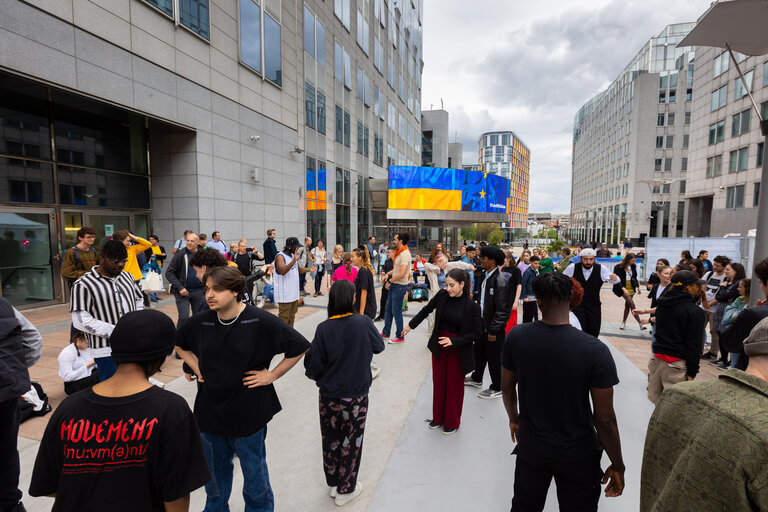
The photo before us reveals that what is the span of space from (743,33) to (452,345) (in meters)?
4.90

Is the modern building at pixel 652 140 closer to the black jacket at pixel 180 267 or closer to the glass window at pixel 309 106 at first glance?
the glass window at pixel 309 106

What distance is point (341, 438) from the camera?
116 inches

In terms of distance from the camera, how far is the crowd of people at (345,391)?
125 centimetres

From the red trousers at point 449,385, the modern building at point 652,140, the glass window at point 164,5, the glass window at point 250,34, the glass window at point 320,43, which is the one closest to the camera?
the red trousers at point 449,385

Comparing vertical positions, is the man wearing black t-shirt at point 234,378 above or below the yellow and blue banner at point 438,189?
below

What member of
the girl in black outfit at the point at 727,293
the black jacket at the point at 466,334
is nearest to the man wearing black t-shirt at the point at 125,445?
the black jacket at the point at 466,334

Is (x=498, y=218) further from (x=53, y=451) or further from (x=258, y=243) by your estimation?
(x=53, y=451)

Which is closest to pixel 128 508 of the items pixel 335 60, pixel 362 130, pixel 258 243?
pixel 258 243

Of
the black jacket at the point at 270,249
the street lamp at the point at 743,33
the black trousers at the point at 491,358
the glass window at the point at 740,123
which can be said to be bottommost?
the black trousers at the point at 491,358

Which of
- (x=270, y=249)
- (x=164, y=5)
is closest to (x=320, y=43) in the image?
(x=164, y=5)

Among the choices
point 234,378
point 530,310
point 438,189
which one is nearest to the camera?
point 234,378

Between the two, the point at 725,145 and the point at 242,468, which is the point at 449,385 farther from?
the point at 725,145

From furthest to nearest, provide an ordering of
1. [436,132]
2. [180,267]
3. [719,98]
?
[436,132], [719,98], [180,267]

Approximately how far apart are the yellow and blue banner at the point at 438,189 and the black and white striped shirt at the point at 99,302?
23825 millimetres
